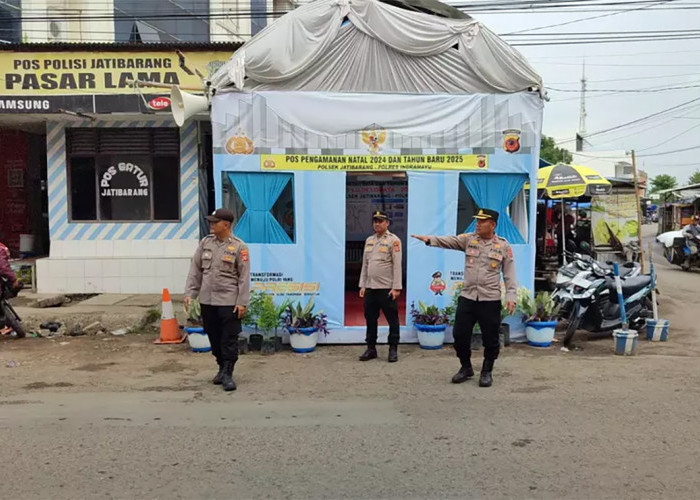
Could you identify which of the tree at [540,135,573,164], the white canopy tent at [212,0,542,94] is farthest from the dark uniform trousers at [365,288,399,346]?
the tree at [540,135,573,164]

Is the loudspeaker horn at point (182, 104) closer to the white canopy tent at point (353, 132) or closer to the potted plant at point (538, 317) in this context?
the white canopy tent at point (353, 132)

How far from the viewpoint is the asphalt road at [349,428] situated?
3957 mm

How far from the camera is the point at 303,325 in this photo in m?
7.88

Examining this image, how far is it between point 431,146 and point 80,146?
740 centimetres

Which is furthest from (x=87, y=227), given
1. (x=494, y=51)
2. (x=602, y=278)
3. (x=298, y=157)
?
(x=602, y=278)

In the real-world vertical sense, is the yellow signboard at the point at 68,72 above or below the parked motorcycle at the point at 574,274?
above

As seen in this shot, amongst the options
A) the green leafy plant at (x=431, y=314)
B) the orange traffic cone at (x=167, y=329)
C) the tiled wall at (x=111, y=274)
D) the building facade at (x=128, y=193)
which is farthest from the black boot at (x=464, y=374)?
the building facade at (x=128, y=193)

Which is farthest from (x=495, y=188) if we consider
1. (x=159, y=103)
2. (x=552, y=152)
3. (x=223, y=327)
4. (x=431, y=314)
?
(x=552, y=152)

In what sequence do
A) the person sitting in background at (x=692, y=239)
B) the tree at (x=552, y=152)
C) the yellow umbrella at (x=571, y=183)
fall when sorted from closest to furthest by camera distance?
the yellow umbrella at (x=571, y=183), the person sitting in background at (x=692, y=239), the tree at (x=552, y=152)

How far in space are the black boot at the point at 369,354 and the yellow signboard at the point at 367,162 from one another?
2.32 m

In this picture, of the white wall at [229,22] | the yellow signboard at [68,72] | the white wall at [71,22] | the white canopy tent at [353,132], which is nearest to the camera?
the white canopy tent at [353,132]

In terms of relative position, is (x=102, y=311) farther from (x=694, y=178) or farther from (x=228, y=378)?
(x=694, y=178)

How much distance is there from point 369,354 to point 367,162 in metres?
2.48

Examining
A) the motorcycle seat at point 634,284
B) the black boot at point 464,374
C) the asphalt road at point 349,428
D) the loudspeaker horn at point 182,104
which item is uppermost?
the loudspeaker horn at point 182,104
